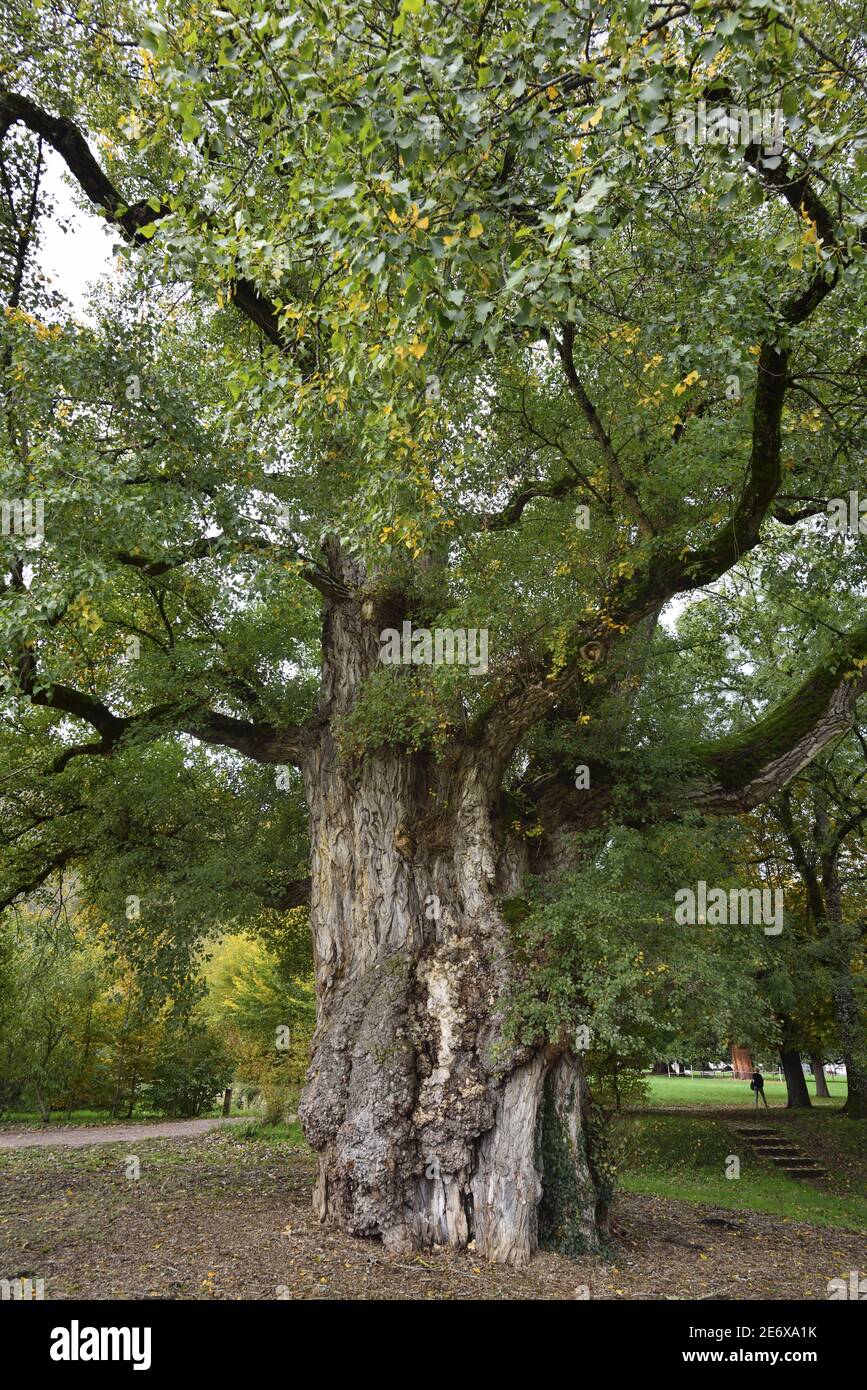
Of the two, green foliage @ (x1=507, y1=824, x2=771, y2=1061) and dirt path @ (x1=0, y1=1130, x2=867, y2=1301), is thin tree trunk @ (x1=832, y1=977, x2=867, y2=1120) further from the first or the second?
green foliage @ (x1=507, y1=824, x2=771, y2=1061)

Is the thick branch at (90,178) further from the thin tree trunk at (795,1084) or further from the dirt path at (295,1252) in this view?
the thin tree trunk at (795,1084)

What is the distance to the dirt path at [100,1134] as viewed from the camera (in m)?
14.5

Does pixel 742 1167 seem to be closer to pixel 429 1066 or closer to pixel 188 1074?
pixel 429 1066

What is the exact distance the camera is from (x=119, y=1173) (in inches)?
441

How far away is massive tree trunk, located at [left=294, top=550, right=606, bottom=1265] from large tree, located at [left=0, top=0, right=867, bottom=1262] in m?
0.04

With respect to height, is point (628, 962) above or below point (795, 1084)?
above

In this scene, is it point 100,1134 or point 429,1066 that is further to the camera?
point 100,1134

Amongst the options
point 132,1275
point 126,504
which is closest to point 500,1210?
point 132,1275

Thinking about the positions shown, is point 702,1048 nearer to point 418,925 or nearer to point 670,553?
point 418,925

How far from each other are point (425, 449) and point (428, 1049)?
5.39m

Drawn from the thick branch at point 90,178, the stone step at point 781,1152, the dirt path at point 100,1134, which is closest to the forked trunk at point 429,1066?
the thick branch at point 90,178

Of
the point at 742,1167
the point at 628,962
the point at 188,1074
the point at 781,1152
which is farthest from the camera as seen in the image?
the point at 188,1074

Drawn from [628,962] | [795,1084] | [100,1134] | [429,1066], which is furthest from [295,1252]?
[795,1084]

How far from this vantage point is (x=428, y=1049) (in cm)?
809
